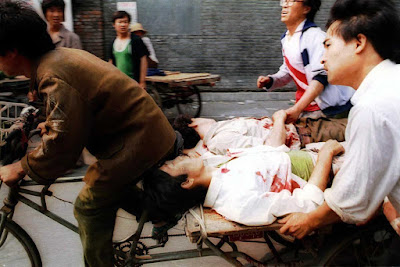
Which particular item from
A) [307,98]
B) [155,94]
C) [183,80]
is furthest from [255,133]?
[155,94]

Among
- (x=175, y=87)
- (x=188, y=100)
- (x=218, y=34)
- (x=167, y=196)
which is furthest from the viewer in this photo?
(x=218, y=34)

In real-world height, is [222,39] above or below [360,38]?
below

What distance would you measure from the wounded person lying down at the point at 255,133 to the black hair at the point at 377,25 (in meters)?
1.29

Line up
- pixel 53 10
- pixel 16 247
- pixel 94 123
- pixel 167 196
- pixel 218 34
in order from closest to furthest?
pixel 94 123
pixel 167 196
pixel 16 247
pixel 53 10
pixel 218 34

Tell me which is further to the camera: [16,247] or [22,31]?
[16,247]

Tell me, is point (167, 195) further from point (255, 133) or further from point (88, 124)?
point (255, 133)

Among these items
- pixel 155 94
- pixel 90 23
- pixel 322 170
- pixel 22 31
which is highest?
pixel 22 31

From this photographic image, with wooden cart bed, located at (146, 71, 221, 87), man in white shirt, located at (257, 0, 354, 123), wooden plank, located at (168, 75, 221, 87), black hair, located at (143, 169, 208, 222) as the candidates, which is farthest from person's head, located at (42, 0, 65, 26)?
black hair, located at (143, 169, 208, 222)

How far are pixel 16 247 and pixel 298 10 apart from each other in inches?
103

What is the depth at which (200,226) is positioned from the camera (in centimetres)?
203

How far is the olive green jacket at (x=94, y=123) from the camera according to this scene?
1.74 m

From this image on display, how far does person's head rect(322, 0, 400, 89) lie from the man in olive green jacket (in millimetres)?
930

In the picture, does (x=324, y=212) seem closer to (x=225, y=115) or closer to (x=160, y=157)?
(x=160, y=157)

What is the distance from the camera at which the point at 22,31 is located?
1.74 m
